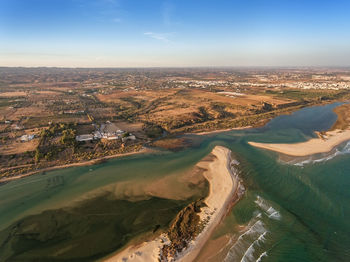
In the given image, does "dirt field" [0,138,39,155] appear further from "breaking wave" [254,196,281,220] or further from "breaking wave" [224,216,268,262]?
"breaking wave" [254,196,281,220]

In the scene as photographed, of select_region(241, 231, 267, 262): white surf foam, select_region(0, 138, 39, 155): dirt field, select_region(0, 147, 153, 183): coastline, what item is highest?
select_region(0, 138, 39, 155): dirt field

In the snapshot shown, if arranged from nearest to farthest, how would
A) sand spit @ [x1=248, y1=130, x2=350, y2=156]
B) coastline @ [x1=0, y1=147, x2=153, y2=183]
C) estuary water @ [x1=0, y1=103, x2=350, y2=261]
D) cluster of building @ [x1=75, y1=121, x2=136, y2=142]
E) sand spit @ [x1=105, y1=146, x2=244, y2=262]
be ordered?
sand spit @ [x1=105, y1=146, x2=244, y2=262]
estuary water @ [x1=0, y1=103, x2=350, y2=261]
coastline @ [x1=0, y1=147, x2=153, y2=183]
sand spit @ [x1=248, y1=130, x2=350, y2=156]
cluster of building @ [x1=75, y1=121, x2=136, y2=142]

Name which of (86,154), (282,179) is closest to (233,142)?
(282,179)

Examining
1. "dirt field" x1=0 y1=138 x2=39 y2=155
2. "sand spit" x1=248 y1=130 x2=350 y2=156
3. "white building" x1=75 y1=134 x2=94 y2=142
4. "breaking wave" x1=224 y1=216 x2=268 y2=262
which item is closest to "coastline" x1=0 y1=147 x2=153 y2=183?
"dirt field" x1=0 y1=138 x2=39 y2=155

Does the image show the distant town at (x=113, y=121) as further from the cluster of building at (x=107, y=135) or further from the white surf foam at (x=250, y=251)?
the white surf foam at (x=250, y=251)

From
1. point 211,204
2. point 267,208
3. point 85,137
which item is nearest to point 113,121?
point 85,137

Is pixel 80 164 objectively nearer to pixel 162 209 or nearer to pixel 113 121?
pixel 162 209
